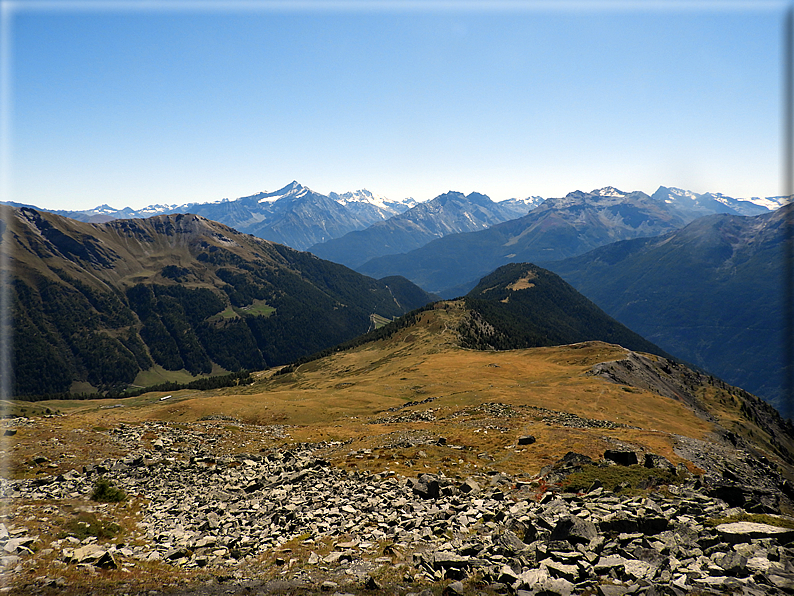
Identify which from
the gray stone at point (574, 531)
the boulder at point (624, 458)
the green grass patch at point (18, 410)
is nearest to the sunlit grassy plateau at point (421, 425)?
the boulder at point (624, 458)

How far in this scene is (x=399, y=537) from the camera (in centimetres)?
2420

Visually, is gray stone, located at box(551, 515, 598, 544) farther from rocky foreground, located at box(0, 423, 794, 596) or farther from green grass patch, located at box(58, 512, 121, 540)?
green grass patch, located at box(58, 512, 121, 540)

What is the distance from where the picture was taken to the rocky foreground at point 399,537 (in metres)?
17.7

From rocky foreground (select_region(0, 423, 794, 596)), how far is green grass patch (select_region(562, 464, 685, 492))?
2.06ft

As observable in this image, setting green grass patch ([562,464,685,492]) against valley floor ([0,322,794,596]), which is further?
green grass patch ([562,464,685,492])

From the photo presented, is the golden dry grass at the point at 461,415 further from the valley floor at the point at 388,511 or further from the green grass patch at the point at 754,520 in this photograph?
the green grass patch at the point at 754,520

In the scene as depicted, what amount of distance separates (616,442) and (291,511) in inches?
1530

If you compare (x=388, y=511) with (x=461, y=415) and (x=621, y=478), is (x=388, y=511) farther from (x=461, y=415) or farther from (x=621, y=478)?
(x=461, y=415)

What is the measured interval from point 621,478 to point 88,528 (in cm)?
3796

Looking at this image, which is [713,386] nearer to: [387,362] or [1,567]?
[387,362]

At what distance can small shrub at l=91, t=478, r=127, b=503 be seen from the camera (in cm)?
3094

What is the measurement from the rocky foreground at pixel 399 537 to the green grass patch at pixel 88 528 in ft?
1.08

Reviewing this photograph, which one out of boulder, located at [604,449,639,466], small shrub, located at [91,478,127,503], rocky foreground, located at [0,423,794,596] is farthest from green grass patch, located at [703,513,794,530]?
small shrub, located at [91,478,127,503]

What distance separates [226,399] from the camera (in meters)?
88.1
